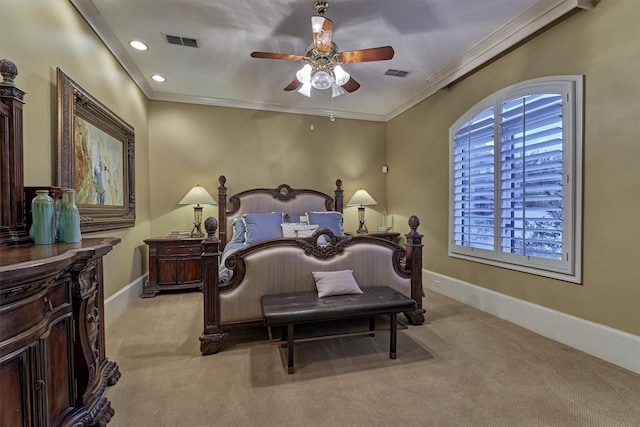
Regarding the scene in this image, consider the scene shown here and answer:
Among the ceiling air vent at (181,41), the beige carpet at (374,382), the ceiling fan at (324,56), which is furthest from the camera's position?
the ceiling air vent at (181,41)

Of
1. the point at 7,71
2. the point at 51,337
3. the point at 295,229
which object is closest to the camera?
the point at 51,337

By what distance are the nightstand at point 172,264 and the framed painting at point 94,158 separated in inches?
20.7

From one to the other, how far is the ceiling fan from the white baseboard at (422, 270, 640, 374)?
2.86m

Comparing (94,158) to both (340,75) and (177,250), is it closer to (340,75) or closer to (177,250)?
(177,250)

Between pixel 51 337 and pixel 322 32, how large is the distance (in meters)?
2.67

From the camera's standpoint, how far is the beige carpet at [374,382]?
1.73m

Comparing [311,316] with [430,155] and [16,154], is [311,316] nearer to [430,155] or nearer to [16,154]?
[16,154]

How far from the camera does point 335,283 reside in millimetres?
2648

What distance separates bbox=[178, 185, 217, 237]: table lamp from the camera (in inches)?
175

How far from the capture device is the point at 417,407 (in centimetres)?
180

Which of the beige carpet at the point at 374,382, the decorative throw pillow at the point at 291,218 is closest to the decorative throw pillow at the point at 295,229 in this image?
the decorative throw pillow at the point at 291,218

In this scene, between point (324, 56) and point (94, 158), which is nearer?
point (324, 56)

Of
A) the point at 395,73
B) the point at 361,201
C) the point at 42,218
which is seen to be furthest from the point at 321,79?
the point at 361,201

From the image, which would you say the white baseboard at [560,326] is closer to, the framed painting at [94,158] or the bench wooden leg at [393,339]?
the bench wooden leg at [393,339]
